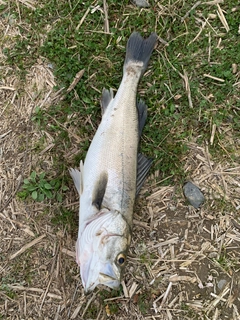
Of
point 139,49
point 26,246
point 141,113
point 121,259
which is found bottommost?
point 26,246

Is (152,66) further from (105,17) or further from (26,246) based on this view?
(26,246)

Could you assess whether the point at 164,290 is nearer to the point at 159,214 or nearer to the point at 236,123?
the point at 159,214

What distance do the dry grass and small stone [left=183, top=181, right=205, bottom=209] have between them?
6cm

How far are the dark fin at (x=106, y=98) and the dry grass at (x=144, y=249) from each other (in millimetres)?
525

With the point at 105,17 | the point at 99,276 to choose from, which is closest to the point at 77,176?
the point at 99,276

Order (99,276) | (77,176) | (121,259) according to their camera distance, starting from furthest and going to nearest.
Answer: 1. (77,176)
2. (121,259)
3. (99,276)

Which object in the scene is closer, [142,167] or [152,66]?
[142,167]

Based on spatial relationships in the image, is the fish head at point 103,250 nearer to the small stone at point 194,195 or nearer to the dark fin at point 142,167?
the dark fin at point 142,167

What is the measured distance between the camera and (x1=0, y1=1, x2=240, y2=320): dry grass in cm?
374

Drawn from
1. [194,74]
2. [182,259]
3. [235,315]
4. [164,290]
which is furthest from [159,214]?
[194,74]

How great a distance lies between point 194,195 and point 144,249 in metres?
0.86

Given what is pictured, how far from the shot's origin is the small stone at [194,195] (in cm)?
386

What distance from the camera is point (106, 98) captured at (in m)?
3.81

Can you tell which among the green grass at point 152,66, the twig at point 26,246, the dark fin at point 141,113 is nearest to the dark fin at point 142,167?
the green grass at point 152,66
